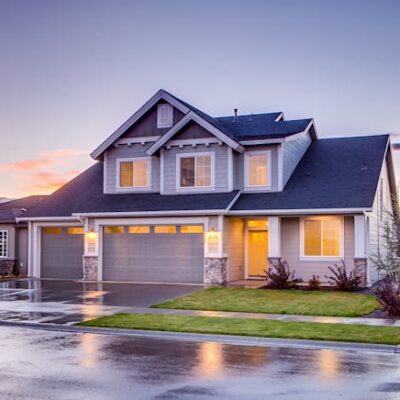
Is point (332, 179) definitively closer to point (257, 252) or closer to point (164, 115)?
point (257, 252)

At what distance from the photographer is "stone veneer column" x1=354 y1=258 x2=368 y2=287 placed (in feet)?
75.4

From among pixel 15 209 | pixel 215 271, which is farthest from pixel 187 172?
pixel 15 209

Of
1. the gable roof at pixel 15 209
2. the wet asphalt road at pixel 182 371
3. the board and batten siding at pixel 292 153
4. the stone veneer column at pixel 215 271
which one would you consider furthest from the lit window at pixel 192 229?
the wet asphalt road at pixel 182 371

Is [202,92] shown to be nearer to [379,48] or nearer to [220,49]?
[220,49]

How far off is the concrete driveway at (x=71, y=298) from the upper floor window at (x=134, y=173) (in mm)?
5330

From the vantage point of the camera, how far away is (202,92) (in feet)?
104

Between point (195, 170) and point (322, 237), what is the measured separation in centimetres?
651

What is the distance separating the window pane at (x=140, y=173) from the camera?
28188 mm

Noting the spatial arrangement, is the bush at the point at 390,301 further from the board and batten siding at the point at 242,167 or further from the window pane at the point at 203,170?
the window pane at the point at 203,170

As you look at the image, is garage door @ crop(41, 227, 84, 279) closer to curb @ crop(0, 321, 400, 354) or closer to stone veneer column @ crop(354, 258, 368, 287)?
stone veneer column @ crop(354, 258, 368, 287)

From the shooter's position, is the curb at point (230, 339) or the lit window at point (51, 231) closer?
the curb at point (230, 339)

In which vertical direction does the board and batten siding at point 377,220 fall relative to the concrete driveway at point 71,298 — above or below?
above

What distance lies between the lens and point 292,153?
27.2m

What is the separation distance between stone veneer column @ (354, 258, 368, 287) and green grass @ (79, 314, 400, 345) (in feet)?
30.8
